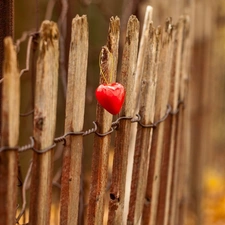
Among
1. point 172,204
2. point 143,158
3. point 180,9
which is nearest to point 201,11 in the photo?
point 180,9

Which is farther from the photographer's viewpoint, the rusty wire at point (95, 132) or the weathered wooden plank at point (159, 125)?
the weathered wooden plank at point (159, 125)

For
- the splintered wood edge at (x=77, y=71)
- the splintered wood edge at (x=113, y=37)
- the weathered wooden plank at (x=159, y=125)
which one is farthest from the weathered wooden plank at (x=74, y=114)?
the weathered wooden plank at (x=159, y=125)

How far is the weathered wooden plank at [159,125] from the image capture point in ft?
5.81

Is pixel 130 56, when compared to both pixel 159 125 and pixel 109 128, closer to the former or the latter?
pixel 109 128

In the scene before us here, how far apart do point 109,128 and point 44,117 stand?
12.1 inches

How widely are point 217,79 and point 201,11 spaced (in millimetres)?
547

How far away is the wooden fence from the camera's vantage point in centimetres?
111

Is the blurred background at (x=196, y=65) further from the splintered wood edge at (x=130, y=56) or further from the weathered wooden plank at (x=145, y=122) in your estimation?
the splintered wood edge at (x=130, y=56)

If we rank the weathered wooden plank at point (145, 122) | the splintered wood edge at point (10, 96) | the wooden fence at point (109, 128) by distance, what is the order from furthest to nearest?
1. the weathered wooden plank at point (145, 122)
2. the wooden fence at point (109, 128)
3. the splintered wood edge at point (10, 96)

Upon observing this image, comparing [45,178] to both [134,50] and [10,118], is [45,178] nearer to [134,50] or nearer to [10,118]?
[10,118]

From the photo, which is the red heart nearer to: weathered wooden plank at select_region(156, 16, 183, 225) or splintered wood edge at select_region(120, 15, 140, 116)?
splintered wood edge at select_region(120, 15, 140, 116)

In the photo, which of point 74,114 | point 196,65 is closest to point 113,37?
point 74,114

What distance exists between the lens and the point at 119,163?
1511 mm

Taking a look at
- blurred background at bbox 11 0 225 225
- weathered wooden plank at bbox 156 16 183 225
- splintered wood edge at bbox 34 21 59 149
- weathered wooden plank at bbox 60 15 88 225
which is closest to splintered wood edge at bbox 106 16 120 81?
weathered wooden plank at bbox 60 15 88 225
